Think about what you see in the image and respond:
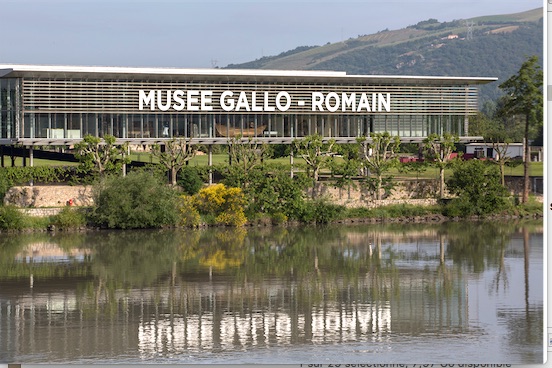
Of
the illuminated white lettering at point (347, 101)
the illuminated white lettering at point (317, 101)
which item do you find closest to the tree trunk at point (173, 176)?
the illuminated white lettering at point (317, 101)

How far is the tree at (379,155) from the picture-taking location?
4544 cm

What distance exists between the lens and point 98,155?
141 feet

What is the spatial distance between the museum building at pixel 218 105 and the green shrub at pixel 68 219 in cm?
570

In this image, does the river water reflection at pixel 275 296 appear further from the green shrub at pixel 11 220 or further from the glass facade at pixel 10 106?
the glass facade at pixel 10 106

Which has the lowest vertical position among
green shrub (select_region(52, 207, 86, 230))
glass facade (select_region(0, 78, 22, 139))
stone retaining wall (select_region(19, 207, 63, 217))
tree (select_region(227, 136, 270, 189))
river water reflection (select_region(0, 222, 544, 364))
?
river water reflection (select_region(0, 222, 544, 364))

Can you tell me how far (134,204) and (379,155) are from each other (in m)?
11.9

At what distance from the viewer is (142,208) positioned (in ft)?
129

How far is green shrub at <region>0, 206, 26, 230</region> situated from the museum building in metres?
5.97

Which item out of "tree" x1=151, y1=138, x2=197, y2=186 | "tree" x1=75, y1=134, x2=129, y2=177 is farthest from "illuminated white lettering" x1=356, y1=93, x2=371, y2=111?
"tree" x1=75, y1=134, x2=129, y2=177

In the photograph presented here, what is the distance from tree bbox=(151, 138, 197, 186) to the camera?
146 feet

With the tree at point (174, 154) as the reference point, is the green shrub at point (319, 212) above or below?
below

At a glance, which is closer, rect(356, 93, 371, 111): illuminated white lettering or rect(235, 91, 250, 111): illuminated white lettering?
rect(235, 91, 250, 111): illuminated white lettering

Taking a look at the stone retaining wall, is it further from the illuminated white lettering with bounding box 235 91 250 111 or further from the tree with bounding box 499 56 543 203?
the tree with bounding box 499 56 543 203

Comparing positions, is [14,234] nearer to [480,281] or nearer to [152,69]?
[152,69]
